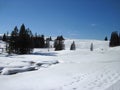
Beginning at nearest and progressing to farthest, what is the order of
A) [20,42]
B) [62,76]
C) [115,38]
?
[62,76]
[20,42]
[115,38]

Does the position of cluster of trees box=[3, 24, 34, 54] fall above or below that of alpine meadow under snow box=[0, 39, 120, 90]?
above

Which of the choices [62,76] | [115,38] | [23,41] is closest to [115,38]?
[115,38]

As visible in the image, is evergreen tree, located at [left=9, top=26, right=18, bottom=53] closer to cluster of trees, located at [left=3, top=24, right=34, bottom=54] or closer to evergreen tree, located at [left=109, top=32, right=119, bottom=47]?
cluster of trees, located at [left=3, top=24, right=34, bottom=54]

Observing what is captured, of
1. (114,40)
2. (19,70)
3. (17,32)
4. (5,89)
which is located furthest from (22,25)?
(114,40)

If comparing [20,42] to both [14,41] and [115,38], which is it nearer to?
[14,41]

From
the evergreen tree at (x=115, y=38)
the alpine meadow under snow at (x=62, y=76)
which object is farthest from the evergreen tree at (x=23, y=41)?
the evergreen tree at (x=115, y=38)

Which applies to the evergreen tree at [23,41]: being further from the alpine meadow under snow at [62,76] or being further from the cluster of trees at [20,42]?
the alpine meadow under snow at [62,76]

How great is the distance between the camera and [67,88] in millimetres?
9648

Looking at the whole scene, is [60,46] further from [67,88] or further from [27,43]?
[67,88]

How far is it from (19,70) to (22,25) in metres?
41.1

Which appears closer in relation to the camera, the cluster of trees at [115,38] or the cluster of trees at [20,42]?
the cluster of trees at [20,42]

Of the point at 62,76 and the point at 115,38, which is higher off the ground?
the point at 115,38

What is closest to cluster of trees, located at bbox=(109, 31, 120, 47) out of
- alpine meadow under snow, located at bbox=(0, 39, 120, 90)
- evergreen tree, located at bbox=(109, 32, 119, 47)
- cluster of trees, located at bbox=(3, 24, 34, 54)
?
evergreen tree, located at bbox=(109, 32, 119, 47)

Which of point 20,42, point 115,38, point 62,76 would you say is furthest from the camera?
point 115,38
